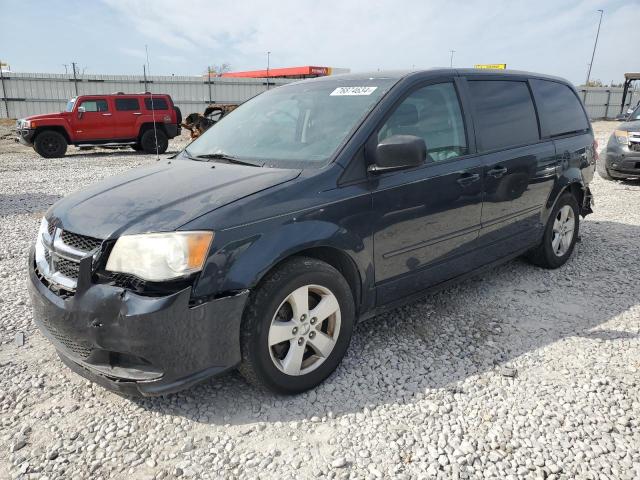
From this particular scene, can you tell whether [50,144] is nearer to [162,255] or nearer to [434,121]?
[434,121]

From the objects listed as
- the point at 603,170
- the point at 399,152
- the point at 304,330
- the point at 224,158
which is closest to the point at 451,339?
the point at 304,330

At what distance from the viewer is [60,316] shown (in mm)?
2371

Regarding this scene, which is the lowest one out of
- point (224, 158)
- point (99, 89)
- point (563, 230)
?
point (563, 230)

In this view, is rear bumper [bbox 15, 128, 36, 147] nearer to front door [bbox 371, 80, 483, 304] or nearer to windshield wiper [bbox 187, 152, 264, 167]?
windshield wiper [bbox 187, 152, 264, 167]

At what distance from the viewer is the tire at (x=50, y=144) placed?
47.5 ft

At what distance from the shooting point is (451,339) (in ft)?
10.9

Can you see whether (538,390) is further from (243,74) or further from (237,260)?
(243,74)

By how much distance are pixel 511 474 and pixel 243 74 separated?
58405mm

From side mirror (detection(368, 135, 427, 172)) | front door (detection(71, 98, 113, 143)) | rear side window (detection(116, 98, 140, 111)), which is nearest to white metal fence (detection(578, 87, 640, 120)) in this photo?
rear side window (detection(116, 98, 140, 111))

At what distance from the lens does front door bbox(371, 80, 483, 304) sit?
116 inches

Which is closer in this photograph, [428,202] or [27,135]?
[428,202]

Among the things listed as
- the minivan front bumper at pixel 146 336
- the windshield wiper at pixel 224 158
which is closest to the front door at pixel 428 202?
the windshield wiper at pixel 224 158

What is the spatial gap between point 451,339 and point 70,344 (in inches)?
91.2

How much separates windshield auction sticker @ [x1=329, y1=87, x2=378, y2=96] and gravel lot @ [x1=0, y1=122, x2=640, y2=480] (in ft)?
5.28
